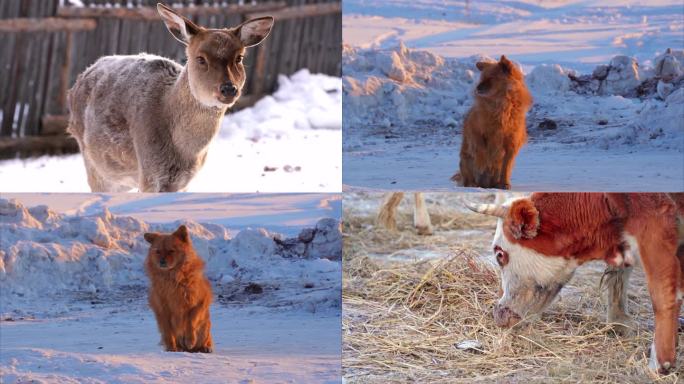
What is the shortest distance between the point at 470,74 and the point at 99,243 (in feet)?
5.41

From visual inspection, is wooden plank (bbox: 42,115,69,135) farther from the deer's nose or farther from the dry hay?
the dry hay

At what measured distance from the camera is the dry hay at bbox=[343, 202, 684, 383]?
4.71 metres

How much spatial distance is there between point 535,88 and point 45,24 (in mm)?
2290

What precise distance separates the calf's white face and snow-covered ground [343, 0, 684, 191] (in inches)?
10.1

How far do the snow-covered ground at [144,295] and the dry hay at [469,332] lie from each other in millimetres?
380

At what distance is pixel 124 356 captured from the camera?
15.0ft

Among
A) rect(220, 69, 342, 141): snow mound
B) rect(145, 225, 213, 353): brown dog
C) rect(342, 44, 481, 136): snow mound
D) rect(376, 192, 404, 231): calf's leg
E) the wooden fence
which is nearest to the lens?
rect(145, 225, 213, 353): brown dog

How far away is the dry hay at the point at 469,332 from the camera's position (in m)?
4.71

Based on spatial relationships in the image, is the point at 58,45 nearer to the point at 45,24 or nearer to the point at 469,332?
the point at 45,24

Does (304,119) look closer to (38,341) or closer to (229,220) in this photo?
(229,220)

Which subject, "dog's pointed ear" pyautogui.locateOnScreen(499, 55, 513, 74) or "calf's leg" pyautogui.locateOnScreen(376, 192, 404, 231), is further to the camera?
"calf's leg" pyautogui.locateOnScreen(376, 192, 404, 231)

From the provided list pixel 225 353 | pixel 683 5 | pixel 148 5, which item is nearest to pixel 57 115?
pixel 148 5

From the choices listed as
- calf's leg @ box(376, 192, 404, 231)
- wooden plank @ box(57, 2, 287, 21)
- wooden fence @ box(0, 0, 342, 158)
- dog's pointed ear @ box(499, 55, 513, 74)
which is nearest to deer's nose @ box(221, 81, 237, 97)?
wooden fence @ box(0, 0, 342, 158)

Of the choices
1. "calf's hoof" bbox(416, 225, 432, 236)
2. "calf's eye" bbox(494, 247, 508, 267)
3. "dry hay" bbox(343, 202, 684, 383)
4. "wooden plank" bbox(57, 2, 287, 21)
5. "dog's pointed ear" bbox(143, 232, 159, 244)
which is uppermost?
"wooden plank" bbox(57, 2, 287, 21)
